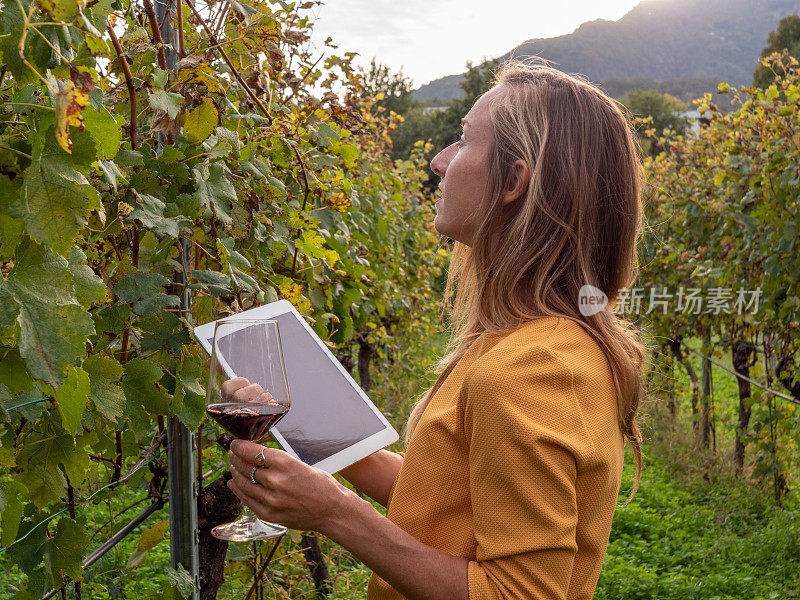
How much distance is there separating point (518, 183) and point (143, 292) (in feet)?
2.45

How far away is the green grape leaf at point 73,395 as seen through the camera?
0.96m

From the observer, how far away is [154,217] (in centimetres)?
143

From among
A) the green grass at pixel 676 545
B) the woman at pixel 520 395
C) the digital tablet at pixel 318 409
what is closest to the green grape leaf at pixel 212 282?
the digital tablet at pixel 318 409

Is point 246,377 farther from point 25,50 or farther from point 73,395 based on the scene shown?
point 25,50

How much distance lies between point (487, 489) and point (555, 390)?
195mm

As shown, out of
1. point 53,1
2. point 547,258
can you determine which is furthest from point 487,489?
point 53,1

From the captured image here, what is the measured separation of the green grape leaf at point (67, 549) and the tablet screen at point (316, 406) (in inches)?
16.5

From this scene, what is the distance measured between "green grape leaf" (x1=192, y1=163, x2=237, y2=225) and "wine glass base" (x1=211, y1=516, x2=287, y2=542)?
2.04 ft

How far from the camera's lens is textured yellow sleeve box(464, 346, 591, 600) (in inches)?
47.9

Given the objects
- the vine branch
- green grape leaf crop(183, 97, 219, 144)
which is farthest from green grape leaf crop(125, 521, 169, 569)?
the vine branch

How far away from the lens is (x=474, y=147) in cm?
158

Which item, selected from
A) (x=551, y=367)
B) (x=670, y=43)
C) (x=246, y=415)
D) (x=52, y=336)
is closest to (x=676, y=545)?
(x=551, y=367)

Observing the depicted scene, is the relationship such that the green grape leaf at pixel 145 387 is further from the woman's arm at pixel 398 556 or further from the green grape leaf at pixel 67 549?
the woman's arm at pixel 398 556

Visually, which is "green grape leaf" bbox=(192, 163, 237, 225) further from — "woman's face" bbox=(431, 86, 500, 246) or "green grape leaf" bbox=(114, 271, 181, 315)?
"woman's face" bbox=(431, 86, 500, 246)
